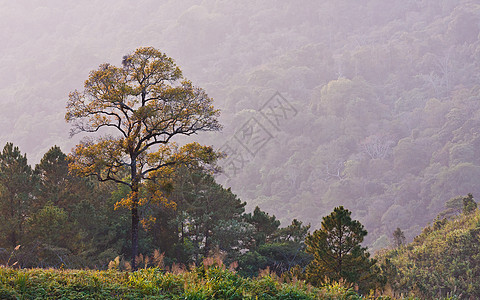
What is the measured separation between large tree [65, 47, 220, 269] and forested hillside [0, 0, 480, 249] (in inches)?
3017

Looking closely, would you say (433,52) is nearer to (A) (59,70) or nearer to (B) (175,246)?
(A) (59,70)

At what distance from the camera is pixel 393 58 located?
168 m

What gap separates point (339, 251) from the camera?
1301cm

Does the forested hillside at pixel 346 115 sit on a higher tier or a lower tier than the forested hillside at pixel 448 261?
higher

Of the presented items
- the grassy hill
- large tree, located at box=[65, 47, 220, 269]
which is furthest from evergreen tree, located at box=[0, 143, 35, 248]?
the grassy hill

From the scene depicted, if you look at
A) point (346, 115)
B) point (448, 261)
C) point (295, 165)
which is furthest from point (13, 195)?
point (346, 115)

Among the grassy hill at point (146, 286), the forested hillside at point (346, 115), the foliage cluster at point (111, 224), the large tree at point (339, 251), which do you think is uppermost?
the forested hillside at point (346, 115)

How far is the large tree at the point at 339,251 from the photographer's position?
42.1 ft

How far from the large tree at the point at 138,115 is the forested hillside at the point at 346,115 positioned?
251 ft

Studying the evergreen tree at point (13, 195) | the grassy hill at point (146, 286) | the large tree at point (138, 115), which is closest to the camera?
the grassy hill at point (146, 286)

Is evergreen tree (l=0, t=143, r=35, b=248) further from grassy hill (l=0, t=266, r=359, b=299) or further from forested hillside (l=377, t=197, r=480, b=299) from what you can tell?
forested hillside (l=377, t=197, r=480, b=299)

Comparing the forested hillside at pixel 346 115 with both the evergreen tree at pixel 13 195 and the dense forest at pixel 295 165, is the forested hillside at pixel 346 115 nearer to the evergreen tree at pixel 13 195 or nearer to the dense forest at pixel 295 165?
the dense forest at pixel 295 165

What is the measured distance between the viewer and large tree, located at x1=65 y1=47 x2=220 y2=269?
1552 cm

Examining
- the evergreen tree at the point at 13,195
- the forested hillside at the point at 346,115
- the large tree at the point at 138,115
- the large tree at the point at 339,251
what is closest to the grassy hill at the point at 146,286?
the large tree at the point at 339,251
